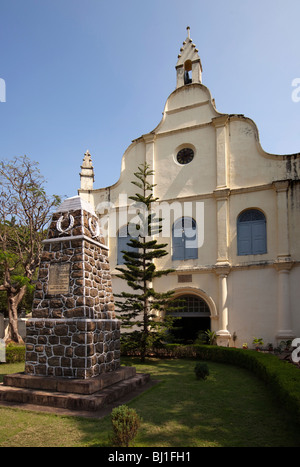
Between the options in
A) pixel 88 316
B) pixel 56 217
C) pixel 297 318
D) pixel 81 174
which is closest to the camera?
pixel 88 316

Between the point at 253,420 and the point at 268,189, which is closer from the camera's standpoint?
the point at 253,420

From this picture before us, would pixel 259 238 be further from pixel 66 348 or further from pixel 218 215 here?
pixel 66 348

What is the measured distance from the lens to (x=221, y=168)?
50.5ft

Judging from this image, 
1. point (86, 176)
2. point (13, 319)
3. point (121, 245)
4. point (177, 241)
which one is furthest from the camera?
point (86, 176)

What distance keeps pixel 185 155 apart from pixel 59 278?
1159cm

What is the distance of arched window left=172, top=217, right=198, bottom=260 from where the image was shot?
607 inches

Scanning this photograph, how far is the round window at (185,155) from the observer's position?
54.7 ft

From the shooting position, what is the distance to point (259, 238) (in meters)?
14.3

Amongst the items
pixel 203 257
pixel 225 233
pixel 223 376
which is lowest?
pixel 223 376

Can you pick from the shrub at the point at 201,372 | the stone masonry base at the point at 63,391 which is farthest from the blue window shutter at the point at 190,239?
the stone masonry base at the point at 63,391

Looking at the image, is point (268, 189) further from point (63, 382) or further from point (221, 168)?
point (63, 382)

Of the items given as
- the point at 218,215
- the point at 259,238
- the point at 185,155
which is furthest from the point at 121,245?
the point at 259,238

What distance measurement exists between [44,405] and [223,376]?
17.3ft

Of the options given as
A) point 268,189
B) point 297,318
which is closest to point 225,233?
point 268,189
